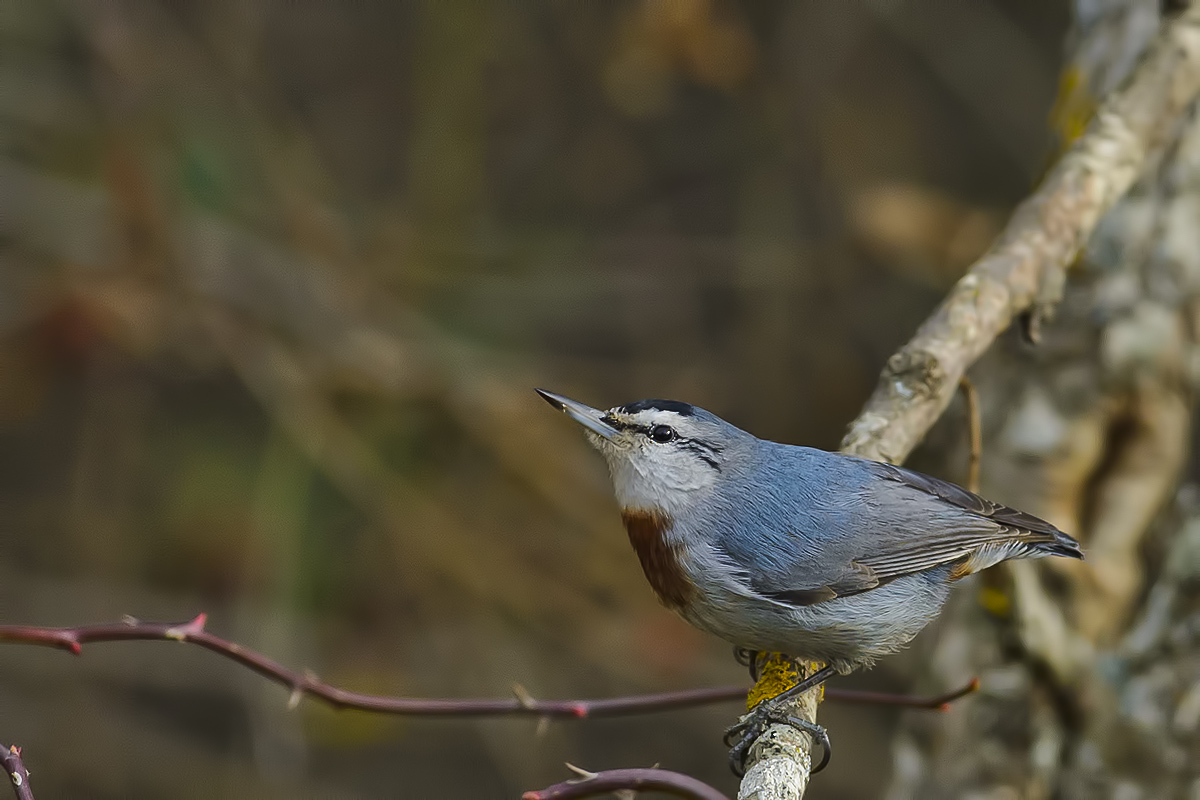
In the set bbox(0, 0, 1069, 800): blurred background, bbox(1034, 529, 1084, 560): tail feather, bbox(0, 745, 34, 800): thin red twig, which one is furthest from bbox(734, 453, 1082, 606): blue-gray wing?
bbox(0, 745, 34, 800): thin red twig

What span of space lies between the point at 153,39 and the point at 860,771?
5069 mm

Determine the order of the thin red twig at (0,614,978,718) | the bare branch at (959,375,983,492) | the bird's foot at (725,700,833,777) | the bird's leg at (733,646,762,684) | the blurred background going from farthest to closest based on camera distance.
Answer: the blurred background
the bird's leg at (733,646,762,684)
the bare branch at (959,375,983,492)
the bird's foot at (725,700,833,777)
the thin red twig at (0,614,978,718)

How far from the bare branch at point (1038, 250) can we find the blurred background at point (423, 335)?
1.60m

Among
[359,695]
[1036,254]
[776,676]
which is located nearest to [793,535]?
[776,676]

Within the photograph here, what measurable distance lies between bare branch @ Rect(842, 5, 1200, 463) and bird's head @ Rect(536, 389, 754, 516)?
422 mm

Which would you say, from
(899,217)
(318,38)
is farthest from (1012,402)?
(318,38)

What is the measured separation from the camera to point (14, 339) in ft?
18.6

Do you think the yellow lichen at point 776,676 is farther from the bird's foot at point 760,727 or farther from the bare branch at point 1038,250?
the bare branch at point 1038,250

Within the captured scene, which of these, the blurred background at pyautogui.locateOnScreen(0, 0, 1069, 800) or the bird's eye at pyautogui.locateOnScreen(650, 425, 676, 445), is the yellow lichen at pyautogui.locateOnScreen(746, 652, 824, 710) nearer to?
the bird's eye at pyautogui.locateOnScreen(650, 425, 676, 445)

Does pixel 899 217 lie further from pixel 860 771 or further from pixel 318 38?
pixel 318 38

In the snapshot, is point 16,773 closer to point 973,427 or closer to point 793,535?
point 793,535

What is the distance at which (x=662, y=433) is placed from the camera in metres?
3.46

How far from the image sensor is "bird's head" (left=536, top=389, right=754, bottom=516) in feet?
11.3

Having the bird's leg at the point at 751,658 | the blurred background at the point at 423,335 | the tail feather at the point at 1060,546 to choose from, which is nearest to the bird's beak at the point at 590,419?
the bird's leg at the point at 751,658
